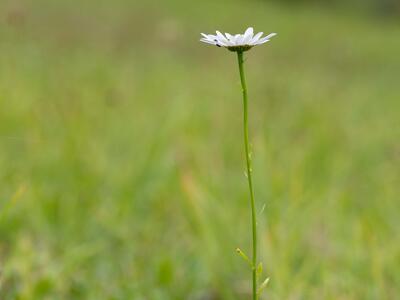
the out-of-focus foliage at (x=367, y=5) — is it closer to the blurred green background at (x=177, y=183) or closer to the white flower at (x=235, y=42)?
the blurred green background at (x=177, y=183)

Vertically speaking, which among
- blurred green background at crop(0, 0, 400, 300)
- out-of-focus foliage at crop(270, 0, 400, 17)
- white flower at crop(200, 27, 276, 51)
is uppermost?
out-of-focus foliage at crop(270, 0, 400, 17)

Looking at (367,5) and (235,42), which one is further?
(367,5)

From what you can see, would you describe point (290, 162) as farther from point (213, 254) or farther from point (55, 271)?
point (55, 271)

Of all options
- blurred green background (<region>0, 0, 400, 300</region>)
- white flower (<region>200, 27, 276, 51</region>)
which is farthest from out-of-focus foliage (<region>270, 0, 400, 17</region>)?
white flower (<region>200, 27, 276, 51</region>)

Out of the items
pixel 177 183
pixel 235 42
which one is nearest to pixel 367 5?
pixel 177 183

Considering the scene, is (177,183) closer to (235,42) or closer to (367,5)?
(235,42)

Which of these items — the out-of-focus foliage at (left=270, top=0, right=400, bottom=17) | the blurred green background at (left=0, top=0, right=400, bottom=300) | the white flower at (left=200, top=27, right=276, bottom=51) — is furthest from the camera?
the out-of-focus foliage at (left=270, top=0, right=400, bottom=17)

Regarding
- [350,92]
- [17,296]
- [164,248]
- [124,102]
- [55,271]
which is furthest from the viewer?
[350,92]

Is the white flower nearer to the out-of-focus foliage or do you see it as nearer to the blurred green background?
the blurred green background

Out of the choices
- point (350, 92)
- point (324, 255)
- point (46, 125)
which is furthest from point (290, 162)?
point (350, 92)
